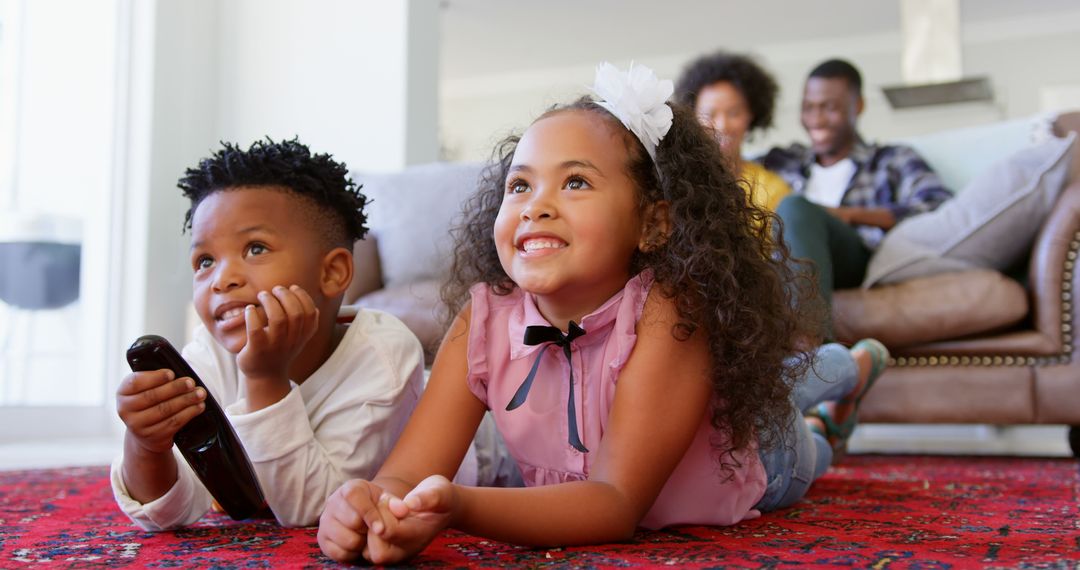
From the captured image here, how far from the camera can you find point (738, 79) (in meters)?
2.61

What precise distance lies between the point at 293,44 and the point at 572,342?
2771mm

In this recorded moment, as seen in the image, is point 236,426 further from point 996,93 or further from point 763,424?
point 996,93

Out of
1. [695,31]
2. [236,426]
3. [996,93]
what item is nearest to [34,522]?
[236,426]

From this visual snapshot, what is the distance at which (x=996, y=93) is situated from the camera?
23.6ft

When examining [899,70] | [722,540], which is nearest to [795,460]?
[722,540]

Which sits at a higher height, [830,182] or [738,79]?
[738,79]

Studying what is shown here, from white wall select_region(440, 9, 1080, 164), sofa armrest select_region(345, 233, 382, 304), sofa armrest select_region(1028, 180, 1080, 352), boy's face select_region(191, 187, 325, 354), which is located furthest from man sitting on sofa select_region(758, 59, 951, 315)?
white wall select_region(440, 9, 1080, 164)

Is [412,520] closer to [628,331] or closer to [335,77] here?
[628,331]

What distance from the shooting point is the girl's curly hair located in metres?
1.03

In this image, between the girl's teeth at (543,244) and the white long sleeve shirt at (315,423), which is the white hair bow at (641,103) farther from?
the white long sleeve shirt at (315,423)

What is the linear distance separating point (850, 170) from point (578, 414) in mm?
2066

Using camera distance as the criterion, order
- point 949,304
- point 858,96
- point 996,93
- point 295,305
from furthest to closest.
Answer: point 996,93 < point 858,96 < point 949,304 < point 295,305

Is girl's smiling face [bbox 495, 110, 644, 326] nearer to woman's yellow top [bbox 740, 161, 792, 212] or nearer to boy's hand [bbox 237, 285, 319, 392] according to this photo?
boy's hand [bbox 237, 285, 319, 392]

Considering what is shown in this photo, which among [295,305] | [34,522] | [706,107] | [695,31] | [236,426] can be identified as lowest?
[34,522]
